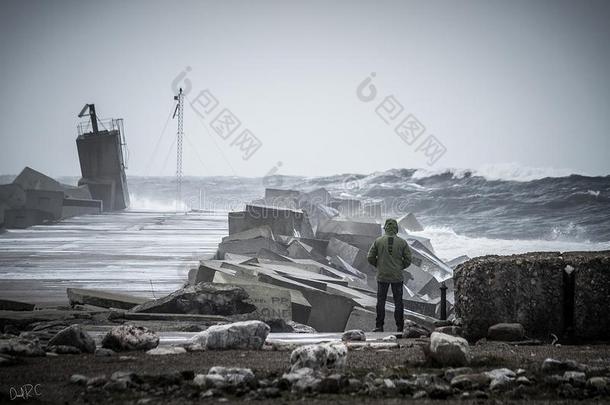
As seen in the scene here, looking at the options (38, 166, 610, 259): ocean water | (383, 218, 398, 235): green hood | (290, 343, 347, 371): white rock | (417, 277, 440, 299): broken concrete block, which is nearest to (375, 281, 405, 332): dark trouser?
(383, 218, 398, 235): green hood

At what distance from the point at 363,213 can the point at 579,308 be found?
28.8 metres

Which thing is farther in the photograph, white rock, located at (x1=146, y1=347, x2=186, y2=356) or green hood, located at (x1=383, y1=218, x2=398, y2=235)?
green hood, located at (x1=383, y1=218, x2=398, y2=235)

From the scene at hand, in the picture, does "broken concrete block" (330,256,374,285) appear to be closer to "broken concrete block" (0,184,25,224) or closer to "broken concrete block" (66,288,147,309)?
"broken concrete block" (66,288,147,309)

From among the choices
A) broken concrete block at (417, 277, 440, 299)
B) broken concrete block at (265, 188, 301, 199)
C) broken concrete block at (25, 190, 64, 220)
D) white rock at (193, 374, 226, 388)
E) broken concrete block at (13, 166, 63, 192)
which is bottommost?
broken concrete block at (417, 277, 440, 299)

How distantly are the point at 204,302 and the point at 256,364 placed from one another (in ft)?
Answer: 11.6

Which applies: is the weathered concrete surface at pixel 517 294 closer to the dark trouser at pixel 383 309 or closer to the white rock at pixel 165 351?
the dark trouser at pixel 383 309

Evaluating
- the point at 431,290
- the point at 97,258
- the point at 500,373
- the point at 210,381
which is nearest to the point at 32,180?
the point at 97,258

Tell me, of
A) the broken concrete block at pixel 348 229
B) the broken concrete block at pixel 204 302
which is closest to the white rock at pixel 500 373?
the broken concrete block at pixel 204 302

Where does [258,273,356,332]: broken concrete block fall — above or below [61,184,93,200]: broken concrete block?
below

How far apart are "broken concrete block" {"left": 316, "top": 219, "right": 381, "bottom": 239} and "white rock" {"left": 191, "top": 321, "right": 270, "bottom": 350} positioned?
14453 millimetres

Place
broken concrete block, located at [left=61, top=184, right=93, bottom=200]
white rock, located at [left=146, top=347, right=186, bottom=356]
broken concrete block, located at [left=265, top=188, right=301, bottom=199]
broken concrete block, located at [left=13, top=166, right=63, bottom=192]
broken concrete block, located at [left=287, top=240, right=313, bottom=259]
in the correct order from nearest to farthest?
white rock, located at [left=146, top=347, right=186, bottom=356]
broken concrete block, located at [left=287, top=240, right=313, bottom=259]
broken concrete block, located at [left=13, top=166, right=63, bottom=192]
broken concrete block, located at [left=265, top=188, right=301, bottom=199]
broken concrete block, located at [left=61, top=184, right=93, bottom=200]

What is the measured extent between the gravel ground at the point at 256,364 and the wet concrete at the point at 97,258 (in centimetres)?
489

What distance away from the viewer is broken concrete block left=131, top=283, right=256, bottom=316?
30.0 feet

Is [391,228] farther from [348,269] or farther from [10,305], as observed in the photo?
[348,269]
